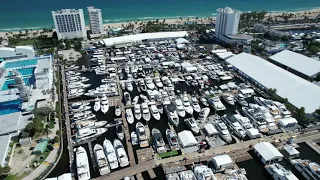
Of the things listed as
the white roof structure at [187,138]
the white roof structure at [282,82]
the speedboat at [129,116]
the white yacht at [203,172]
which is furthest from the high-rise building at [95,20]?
the white yacht at [203,172]

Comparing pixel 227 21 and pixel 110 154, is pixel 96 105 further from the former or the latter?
pixel 227 21

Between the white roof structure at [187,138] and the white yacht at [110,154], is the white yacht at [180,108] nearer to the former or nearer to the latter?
the white roof structure at [187,138]

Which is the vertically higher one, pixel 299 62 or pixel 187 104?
pixel 299 62

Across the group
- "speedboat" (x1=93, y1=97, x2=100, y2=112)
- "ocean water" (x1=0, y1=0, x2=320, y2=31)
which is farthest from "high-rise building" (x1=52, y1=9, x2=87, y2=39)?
"speedboat" (x1=93, y1=97, x2=100, y2=112)

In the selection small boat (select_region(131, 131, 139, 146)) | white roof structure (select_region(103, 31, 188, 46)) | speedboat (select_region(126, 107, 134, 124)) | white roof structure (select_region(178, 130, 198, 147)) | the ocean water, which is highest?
the ocean water

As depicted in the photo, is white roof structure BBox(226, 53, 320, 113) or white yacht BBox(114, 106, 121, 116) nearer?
white yacht BBox(114, 106, 121, 116)

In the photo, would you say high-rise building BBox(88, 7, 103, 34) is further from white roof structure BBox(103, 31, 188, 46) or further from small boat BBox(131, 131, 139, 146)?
small boat BBox(131, 131, 139, 146)

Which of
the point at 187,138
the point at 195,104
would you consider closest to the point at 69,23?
the point at 195,104
